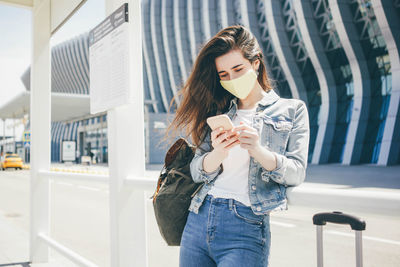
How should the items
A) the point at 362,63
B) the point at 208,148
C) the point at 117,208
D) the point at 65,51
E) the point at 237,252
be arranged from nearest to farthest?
1. the point at 237,252
2. the point at 208,148
3. the point at 117,208
4. the point at 362,63
5. the point at 65,51

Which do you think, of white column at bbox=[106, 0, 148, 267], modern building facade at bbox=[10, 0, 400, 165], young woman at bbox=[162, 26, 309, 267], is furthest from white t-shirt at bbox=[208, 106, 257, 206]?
modern building facade at bbox=[10, 0, 400, 165]

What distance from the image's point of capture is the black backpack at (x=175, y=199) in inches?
70.3

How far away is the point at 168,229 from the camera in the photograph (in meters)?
1.82

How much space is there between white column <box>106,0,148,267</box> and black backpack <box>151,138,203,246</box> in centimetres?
87

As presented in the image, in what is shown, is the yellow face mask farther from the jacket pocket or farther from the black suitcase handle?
the black suitcase handle

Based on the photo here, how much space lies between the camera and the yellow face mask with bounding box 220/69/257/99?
1.63 metres

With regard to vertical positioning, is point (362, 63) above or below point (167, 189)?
above

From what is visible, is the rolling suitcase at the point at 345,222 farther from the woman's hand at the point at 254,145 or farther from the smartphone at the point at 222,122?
the smartphone at the point at 222,122

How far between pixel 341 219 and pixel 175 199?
0.75 meters

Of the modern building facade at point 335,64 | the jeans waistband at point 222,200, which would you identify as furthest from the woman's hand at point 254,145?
the modern building facade at point 335,64

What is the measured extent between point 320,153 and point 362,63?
6.90 meters

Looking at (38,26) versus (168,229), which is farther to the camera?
(38,26)

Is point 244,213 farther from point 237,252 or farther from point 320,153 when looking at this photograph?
point 320,153

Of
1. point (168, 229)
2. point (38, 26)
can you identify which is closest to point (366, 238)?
point (168, 229)
